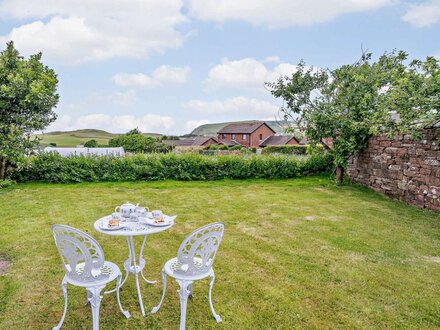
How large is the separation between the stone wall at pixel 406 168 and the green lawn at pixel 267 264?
→ 1.27ft

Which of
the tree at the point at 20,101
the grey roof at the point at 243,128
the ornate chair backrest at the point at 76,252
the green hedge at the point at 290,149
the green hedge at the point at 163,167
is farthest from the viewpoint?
the grey roof at the point at 243,128

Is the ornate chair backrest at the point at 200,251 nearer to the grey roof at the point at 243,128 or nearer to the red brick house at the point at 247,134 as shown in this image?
the red brick house at the point at 247,134

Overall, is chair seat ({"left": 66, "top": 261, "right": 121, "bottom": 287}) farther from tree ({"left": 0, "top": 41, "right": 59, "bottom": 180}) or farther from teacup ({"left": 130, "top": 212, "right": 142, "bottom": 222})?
tree ({"left": 0, "top": 41, "right": 59, "bottom": 180})

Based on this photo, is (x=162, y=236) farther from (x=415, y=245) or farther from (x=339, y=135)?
(x=339, y=135)

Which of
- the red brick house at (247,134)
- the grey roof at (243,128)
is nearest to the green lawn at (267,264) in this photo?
the red brick house at (247,134)

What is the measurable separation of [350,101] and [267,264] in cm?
693

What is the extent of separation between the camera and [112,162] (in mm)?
10594

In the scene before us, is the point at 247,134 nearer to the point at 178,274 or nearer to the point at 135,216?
the point at 135,216

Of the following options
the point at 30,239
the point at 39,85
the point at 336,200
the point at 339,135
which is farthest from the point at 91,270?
the point at 339,135

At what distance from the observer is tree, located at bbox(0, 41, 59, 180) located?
338 inches

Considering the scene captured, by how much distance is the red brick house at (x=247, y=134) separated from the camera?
42219 millimetres

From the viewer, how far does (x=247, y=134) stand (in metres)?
42.2

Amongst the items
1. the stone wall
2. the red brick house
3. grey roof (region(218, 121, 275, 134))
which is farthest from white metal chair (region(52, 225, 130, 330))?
grey roof (region(218, 121, 275, 134))

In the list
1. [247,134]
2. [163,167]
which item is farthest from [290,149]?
[247,134]
